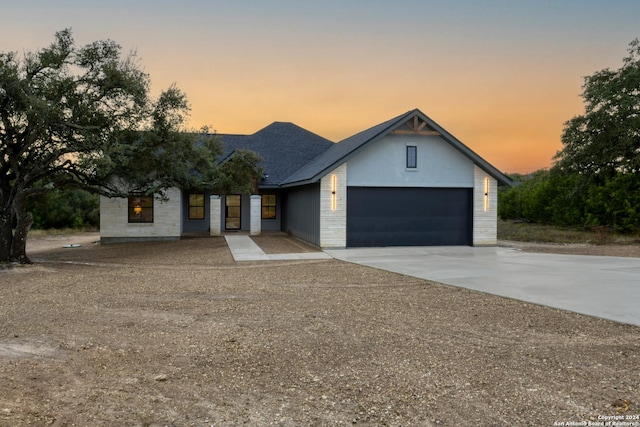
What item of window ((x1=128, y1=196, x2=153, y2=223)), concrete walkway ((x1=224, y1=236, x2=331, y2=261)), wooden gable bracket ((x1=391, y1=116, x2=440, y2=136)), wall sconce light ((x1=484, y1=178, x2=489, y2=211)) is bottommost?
concrete walkway ((x1=224, y1=236, x2=331, y2=261))

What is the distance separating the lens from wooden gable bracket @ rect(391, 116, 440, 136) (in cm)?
1844

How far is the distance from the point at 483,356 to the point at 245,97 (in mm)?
23070

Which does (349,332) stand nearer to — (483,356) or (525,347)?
(483,356)

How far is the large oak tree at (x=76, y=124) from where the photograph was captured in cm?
1348

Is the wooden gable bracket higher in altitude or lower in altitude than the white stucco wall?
higher

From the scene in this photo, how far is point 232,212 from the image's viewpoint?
86.5ft

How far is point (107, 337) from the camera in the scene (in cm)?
626

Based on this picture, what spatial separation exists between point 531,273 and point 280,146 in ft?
66.3

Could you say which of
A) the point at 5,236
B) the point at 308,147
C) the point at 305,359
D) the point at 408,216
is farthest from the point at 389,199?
the point at 305,359

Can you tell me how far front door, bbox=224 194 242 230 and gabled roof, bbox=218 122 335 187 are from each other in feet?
8.08

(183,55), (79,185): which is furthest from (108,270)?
(183,55)

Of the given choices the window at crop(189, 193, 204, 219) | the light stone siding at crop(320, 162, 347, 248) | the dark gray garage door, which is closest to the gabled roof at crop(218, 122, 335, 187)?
the window at crop(189, 193, 204, 219)

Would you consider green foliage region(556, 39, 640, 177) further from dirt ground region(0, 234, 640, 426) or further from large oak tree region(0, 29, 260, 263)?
large oak tree region(0, 29, 260, 263)

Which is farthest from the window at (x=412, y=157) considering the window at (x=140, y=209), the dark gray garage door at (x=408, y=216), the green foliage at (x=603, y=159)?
the green foliage at (x=603, y=159)
